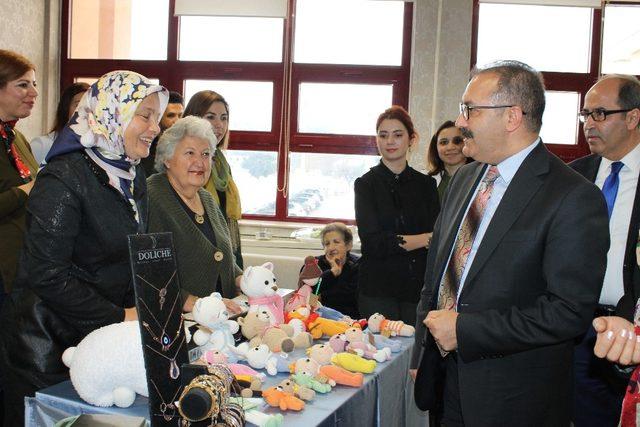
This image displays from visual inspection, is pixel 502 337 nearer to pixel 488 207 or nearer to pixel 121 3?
pixel 488 207

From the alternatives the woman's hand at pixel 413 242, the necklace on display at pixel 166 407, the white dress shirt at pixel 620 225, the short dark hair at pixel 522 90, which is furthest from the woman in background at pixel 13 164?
the white dress shirt at pixel 620 225

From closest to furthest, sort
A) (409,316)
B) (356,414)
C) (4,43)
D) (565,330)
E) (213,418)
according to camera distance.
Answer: (213,418) → (565,330) → (356,414) → (409,316) → (4,43)

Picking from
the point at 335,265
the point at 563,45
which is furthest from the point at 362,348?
the point at 563,45

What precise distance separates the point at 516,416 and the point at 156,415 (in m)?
0.97

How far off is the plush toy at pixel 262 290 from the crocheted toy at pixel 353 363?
320mm

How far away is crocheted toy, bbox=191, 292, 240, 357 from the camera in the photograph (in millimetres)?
2156

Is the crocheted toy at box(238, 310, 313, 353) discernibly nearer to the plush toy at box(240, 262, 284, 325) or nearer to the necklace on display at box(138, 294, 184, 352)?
the plush toy at box(240, 262, 284, 325)

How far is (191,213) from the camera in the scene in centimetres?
288

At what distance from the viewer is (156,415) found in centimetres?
156

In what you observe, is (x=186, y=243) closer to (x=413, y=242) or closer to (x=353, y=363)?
(x=353, y=363)

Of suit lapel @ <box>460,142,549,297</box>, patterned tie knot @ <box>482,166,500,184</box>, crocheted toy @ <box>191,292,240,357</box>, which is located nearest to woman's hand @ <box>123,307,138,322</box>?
crocheted toy @ <box>191,292,240,357</box>

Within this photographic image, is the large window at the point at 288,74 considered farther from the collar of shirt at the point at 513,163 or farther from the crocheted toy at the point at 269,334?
the collar of shirt at the point at 513,163

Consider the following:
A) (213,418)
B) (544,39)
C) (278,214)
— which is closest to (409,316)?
(213,418)

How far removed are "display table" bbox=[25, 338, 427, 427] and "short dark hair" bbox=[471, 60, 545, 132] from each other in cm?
99
